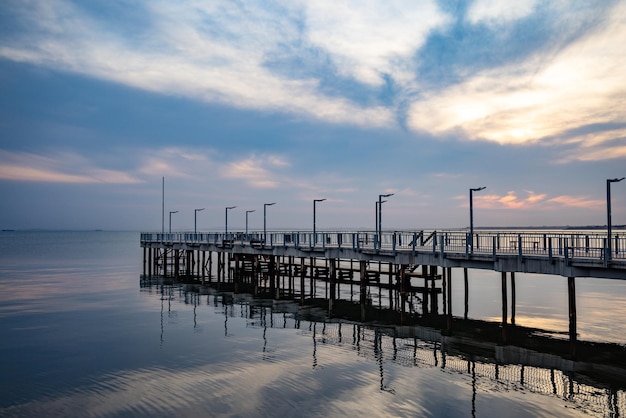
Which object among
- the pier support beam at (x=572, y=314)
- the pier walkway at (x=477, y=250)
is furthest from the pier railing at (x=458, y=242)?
the pier support beam at (x=572, y=314)

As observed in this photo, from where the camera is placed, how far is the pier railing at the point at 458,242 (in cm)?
2312

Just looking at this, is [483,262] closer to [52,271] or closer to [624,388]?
[624,388]

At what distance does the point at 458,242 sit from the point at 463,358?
41.0 feet

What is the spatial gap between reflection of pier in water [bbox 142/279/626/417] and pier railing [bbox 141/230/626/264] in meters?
5.26

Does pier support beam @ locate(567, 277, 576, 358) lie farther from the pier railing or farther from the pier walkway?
the pier railing

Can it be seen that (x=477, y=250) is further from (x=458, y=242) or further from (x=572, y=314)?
(x=572, y=314)

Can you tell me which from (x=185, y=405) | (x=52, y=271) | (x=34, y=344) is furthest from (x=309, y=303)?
(x=52, y=271)

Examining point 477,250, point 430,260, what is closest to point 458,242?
point 477,250

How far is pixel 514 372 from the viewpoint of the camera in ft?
59.5

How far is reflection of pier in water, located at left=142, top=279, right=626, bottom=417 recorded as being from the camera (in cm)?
1591

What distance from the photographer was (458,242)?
31.4m

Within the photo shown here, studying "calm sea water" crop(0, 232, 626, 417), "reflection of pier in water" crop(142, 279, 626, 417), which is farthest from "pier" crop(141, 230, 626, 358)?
"calm sea water" crop(0, 232, 626, 417)

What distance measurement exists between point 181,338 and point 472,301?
23056mm

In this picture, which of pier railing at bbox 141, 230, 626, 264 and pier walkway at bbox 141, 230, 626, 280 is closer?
pier walkway at bbox 141, 230, 626, 280
